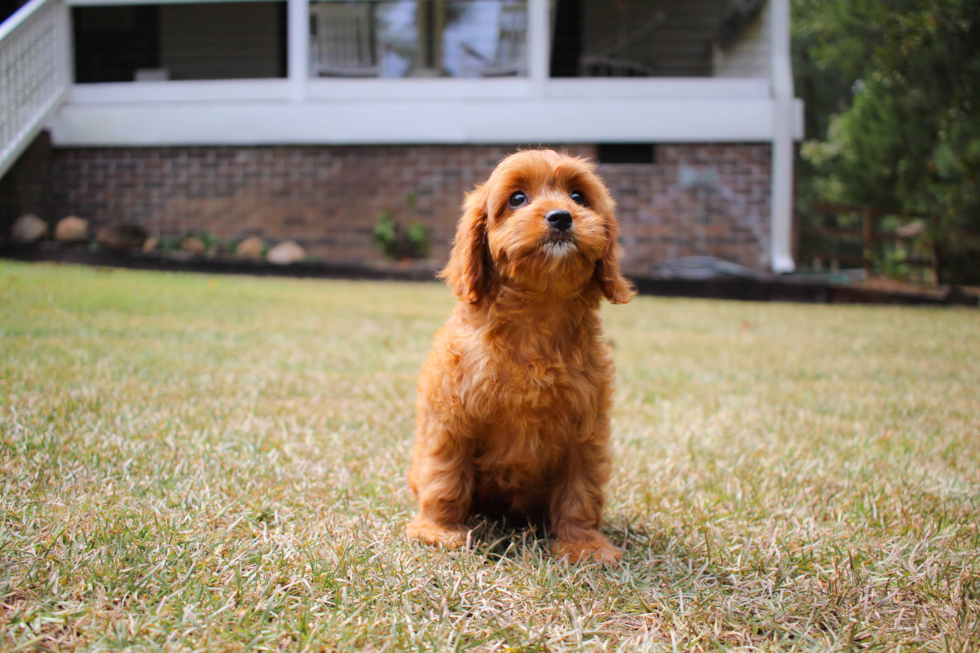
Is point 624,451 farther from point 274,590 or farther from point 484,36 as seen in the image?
point 484,36

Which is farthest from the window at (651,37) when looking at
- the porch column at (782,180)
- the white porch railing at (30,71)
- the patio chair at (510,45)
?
the white porch railing at (30,71)

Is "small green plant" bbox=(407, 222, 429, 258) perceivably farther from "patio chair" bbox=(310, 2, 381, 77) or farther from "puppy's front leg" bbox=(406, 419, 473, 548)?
"puppy's front leg" bbox=(406, 419, 473, 548)

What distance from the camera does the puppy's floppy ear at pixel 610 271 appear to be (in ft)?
7.76

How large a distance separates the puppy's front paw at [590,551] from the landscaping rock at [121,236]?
11101mm

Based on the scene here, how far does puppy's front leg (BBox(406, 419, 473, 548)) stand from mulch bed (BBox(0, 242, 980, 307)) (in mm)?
8506

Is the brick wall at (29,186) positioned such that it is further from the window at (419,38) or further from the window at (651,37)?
the window at (651,37)

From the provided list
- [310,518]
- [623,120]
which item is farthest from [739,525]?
[623,120]

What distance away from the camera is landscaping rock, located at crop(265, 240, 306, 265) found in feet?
38.2

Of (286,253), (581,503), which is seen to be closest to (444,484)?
(581,503)

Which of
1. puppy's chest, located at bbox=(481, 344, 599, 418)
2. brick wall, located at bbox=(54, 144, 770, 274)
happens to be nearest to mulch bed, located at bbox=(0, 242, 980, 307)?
brick wall, located at bbox=(54, 144, 770, 274)

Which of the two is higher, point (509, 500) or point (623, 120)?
point (623, 120)

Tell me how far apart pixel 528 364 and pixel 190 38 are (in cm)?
1577

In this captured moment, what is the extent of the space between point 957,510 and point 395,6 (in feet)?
44.3

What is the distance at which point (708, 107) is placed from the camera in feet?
38.0
